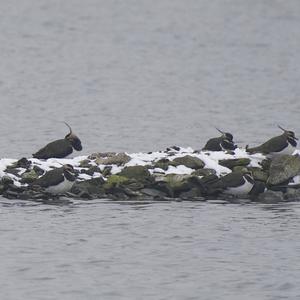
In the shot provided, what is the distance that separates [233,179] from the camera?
31656mm

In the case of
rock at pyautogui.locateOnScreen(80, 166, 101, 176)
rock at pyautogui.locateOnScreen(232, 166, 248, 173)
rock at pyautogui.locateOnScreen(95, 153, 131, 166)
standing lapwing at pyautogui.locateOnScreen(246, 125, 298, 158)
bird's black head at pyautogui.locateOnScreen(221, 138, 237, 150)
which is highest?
standing lapwing at pyautogui.locateOnScreen(246, 125, 298, 158)

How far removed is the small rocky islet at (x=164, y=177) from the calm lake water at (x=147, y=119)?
0.72 metres

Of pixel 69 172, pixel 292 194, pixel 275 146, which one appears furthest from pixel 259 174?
pixel 69 172

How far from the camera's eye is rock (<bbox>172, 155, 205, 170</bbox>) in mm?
32531

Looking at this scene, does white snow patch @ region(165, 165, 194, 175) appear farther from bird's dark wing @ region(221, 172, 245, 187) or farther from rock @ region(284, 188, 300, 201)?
rock @ region(284, 188, 300, 201)

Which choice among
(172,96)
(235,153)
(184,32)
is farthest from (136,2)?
(235,153)

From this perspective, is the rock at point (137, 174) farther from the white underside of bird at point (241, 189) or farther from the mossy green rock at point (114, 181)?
the white underside of bird at point (241, 189)

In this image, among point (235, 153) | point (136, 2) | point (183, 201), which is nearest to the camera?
point (183, 201)

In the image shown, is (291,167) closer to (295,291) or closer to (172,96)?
(295,291)

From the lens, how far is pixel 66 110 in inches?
2138

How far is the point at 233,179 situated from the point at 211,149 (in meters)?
3.00

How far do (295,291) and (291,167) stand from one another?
8909 mm

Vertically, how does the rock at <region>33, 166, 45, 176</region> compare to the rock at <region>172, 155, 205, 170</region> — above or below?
below

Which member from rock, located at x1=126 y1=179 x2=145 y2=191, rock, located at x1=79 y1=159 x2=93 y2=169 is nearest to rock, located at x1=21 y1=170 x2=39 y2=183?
rock, located at x1=79 y1=159 x2=93 y2=169
